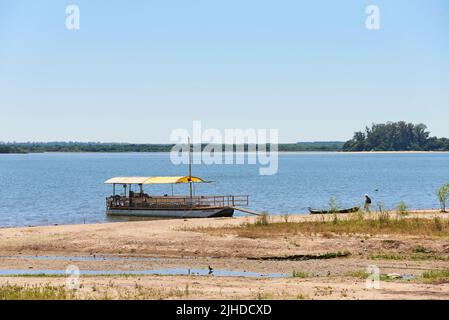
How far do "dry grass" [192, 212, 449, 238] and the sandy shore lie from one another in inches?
37.4

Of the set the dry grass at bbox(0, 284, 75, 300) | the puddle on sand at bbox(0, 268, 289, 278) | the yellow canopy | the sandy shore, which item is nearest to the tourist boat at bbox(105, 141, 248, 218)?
the yellow canopy

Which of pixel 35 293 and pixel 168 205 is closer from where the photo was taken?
pixel 35 293

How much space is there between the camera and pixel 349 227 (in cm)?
3456

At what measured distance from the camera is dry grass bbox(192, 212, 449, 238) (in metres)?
33.2

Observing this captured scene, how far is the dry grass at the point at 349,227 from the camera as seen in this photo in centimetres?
3325

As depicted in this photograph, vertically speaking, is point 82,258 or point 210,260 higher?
point 210,260

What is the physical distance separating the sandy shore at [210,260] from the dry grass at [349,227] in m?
0.95

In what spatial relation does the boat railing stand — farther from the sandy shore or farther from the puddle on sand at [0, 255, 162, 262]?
the puddle on sand at [0, 255, 162, 262]

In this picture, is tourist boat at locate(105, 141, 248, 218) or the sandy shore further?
tourist boat at locate(105, 141, 248, 218)

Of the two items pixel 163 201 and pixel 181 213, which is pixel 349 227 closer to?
pixel 181 213

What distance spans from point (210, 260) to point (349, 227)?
29.9 ft

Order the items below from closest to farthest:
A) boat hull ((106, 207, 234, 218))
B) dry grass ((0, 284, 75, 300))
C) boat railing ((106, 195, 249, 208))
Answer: dry grass ((0, 284, 75, 300)) → boat hull ((106, 207, 234, 218)) → boat railing ((106, 195, 249, 208))

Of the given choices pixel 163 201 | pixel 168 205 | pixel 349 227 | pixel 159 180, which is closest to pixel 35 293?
pixel 349 227

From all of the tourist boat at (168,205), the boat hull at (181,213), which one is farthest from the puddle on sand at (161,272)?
the boat hull at (181,213)
